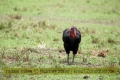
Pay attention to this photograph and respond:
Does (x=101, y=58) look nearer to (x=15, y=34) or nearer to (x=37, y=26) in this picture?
(x=15, y=34)

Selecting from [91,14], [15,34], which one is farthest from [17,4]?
[15,34]

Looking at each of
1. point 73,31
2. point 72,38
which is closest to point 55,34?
point 72,38

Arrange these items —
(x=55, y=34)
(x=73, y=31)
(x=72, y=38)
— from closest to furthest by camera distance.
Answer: (x=73, y=31) → (x=72, y=38) → (x=55, y=34)

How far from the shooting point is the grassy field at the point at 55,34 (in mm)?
11258

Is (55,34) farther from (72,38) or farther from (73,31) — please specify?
(73,31)

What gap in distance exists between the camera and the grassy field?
11258 mm

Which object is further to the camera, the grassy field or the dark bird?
the grassy field

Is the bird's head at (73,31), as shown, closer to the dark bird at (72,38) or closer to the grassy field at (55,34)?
the dark bird at (72,38)

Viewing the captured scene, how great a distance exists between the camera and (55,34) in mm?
16781

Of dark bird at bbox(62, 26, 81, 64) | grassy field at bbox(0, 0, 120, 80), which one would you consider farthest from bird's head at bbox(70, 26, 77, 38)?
grassy field at bbox(0, 0, 120, 80)

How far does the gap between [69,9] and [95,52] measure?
40.1 feet

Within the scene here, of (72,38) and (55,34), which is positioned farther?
(55,34)

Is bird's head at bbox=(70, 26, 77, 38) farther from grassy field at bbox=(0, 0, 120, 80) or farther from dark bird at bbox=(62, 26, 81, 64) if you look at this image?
grassy field at bbox=(0, 0, 120, 80)

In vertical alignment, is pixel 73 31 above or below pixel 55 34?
above
